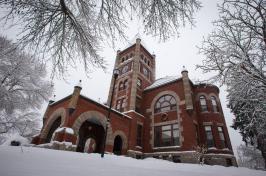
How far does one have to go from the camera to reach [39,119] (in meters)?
18.5

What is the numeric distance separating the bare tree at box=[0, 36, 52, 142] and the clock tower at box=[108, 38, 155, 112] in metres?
9.52

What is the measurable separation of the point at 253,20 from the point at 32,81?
1868 centimetres

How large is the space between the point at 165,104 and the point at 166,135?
12.9 ft

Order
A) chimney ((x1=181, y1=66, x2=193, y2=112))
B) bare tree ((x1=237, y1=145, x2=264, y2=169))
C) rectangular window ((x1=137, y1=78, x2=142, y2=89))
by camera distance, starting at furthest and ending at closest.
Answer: bare tree ((x1=237, y1=145, x2=264, y2=169)) → rectangular window ((x1=137, y1=78, x2=142, y2=89)) → chimney ((x1=181, y1=66, x2=193, y2=112))

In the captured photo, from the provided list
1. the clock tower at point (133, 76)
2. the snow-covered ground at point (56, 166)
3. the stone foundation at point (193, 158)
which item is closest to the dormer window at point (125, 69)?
the clock tower at point (133, 76)

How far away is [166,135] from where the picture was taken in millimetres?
18703

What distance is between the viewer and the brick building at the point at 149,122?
1487cm

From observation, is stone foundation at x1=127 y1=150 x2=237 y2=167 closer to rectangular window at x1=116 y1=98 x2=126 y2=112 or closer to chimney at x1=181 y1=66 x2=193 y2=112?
chimney at x1=181 y1=66 x2=193 y2=112

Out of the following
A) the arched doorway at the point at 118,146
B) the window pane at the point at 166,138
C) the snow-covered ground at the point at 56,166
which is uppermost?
the window pane at the point at 166,138

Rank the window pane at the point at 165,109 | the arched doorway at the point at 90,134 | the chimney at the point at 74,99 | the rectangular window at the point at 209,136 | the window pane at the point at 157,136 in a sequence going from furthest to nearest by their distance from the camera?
1. the window pane at the point at 165,109
2. the arched doorway at the point at 90,134
3. the window pane at the point at 157,136
4. the rectangular window at the point at 209,136
5. the chimney at the point at 74,99

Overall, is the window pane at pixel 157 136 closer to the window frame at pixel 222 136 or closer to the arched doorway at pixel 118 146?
the arched doorway at pixel 118 146

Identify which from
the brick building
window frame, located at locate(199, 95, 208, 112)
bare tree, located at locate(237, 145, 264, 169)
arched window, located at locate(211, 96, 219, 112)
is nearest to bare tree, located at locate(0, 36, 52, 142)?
the brick building

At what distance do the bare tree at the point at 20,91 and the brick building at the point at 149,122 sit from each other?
5.44ft

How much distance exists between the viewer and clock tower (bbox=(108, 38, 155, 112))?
2210 cm
